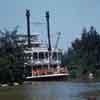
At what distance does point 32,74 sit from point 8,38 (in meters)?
11.8

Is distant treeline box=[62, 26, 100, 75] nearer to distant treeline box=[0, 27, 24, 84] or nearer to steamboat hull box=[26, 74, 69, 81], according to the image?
steamboat hull box=[26, 74, 69, 81]

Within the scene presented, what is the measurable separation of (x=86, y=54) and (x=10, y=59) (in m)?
43.8

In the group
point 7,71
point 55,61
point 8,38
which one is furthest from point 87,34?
point 7,71

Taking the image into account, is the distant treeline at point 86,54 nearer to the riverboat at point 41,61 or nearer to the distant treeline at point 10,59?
the riverboat at point 41,61

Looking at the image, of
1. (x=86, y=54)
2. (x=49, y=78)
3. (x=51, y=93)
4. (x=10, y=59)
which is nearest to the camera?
(x=51, y=93)

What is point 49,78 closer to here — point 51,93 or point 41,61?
point 41,61

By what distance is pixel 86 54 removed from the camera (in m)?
119

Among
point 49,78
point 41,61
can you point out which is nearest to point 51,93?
point 49,78

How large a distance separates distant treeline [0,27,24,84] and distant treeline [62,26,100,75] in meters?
23.1

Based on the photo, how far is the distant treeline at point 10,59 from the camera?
73.6 meters

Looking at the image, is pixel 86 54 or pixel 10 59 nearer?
pixel 10 59

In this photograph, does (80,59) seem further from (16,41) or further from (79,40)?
(16,41)

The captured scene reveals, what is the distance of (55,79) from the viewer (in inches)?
3686

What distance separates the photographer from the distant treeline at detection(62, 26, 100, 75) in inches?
4343
